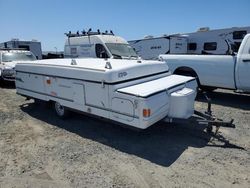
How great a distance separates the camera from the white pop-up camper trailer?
14.6 ft

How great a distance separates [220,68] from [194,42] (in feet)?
27.7

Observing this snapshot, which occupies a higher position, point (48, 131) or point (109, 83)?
point (109, 83)

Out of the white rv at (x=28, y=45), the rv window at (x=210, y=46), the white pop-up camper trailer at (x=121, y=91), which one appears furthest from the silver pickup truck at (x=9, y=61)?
the rv window at (x=210, y=46)

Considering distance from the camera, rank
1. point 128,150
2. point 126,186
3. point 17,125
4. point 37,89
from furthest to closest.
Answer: point 37,89 → point 17,125 → point 128,150 → point 126,186

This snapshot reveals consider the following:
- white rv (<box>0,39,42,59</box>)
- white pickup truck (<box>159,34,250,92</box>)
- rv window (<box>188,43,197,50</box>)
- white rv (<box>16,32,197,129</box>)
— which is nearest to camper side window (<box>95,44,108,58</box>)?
white pickup truck (<box>159,34,250,92</box>)

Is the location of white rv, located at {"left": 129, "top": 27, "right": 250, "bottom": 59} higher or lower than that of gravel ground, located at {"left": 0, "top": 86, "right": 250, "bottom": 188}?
higher

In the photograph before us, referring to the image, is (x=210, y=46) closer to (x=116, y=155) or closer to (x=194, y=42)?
(x=194, y=42)

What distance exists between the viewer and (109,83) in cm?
474

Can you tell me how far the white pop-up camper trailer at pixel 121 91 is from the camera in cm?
446

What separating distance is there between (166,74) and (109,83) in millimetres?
2182

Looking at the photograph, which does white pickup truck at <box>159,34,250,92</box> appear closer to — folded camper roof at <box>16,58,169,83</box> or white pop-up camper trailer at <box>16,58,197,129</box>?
white pop-up camper trailer at <box>16,58,197,129</box>

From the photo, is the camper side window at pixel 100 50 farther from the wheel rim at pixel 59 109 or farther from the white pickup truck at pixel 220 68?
the wheel rim at pixel 59 109

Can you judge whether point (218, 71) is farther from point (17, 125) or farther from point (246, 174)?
point (17, 125)

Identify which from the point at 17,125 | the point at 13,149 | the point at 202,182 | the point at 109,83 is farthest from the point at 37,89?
the point at 202,182
